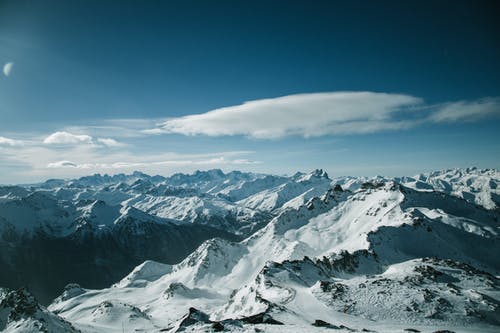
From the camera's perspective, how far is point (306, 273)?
326 feet

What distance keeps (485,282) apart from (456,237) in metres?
93.9

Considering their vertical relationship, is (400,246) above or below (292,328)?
below

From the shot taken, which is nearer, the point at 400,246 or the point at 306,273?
the point at 306,273

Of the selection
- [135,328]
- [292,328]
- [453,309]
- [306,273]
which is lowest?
[135,328]

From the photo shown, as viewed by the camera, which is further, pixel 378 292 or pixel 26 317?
pixel 26 317

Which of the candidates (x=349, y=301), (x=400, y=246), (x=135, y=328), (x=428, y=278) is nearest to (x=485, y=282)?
(x=428, y=278)

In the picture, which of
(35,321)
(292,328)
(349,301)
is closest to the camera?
(292,328)

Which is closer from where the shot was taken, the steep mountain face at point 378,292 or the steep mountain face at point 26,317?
the steep mountain face at point 378,292

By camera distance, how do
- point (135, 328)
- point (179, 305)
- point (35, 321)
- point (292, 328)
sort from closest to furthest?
point (292, 328) < point (35, 321) < point (135, 328) < point (179, 305)

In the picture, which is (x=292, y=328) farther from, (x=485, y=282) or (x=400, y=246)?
Result: (x=400, y=246)

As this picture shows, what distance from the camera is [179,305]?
582 ft

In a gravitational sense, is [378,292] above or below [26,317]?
above

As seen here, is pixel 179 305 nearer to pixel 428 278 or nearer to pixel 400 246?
pixel 400 246

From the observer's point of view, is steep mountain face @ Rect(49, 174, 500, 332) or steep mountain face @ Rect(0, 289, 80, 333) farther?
steep mountain face @ Rect(0, 289, 80, 333)
